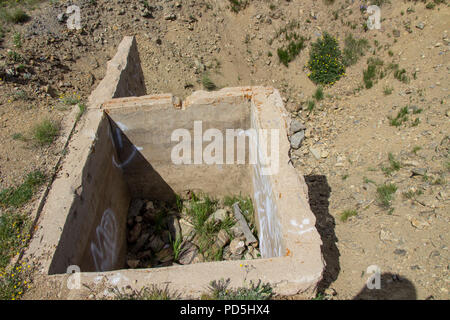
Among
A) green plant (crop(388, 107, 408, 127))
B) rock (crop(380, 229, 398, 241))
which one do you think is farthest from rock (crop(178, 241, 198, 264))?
green plant (crop(388, 107, 408, 127))

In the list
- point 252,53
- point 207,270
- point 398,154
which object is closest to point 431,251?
point 398,154

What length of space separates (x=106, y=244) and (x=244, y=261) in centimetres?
201

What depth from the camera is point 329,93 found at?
24.9 feet

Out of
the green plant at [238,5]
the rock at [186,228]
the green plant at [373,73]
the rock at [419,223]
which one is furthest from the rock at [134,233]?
the green plant at [238,5]

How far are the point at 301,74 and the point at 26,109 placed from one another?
20.1ft

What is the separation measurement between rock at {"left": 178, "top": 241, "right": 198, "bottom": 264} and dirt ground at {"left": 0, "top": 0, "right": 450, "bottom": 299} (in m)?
1.77

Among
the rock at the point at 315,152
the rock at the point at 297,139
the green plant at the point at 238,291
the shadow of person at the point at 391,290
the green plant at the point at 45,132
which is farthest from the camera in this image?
the rock at the point at 297,139

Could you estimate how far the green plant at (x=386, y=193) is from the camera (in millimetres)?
4553

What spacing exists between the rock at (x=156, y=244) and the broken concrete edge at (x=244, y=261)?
1725 millimetres

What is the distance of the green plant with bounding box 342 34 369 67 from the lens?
7.84m

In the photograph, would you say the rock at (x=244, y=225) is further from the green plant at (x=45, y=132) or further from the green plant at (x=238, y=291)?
the green plant at (x=45, y=132)

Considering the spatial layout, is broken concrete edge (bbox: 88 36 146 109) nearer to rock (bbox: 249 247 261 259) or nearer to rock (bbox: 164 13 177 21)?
rock (bbox: 249 247 261 259)

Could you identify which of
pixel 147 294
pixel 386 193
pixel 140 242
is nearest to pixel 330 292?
pixel 386 193

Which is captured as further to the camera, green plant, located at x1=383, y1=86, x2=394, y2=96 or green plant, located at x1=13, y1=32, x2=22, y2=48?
green plant, located at x1=383, y1=86, x2=394, y2=96
